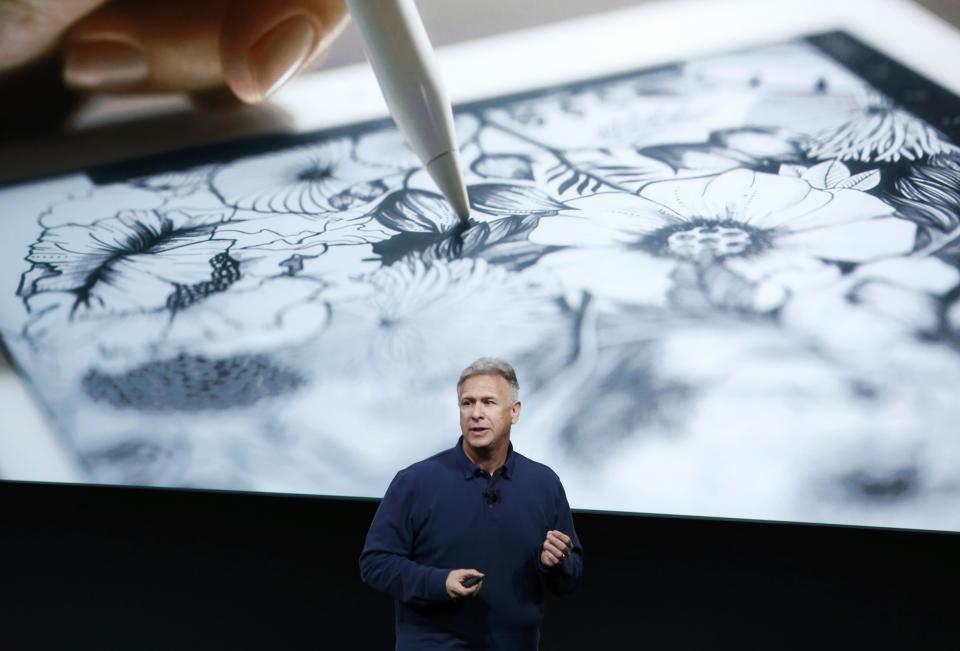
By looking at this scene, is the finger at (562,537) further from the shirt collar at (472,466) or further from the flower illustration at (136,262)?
the flower illustration at (136,262)

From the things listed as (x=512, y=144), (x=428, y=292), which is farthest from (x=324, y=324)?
(x=512, y=144)

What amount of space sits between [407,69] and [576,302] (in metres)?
0.39

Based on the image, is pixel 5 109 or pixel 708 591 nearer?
pixel 708 591

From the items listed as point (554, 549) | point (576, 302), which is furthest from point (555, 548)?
point (576, 302)

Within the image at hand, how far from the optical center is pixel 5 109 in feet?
5.18

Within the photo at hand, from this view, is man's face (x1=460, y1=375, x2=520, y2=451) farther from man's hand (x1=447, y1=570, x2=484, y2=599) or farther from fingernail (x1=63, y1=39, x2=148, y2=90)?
fingernail (x1=63, y1=39, x2=148, y2=90)

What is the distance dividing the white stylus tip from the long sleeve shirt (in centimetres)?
40

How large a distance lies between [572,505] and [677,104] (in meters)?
0.53

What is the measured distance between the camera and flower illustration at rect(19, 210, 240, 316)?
1.53 meters

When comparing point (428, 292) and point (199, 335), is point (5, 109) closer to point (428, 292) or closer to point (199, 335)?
point (199, 335)

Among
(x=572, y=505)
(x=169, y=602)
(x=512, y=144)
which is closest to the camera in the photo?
(x=572, y=505)

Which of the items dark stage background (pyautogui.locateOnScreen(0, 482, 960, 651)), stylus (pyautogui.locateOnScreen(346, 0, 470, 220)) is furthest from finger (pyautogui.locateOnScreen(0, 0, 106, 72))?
dark stage background (pyautogui.locateOnScreen(0, 482, 960, 651))

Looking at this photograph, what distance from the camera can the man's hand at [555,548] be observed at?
92 centimetres

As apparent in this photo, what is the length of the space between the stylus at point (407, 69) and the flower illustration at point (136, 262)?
433 mm
